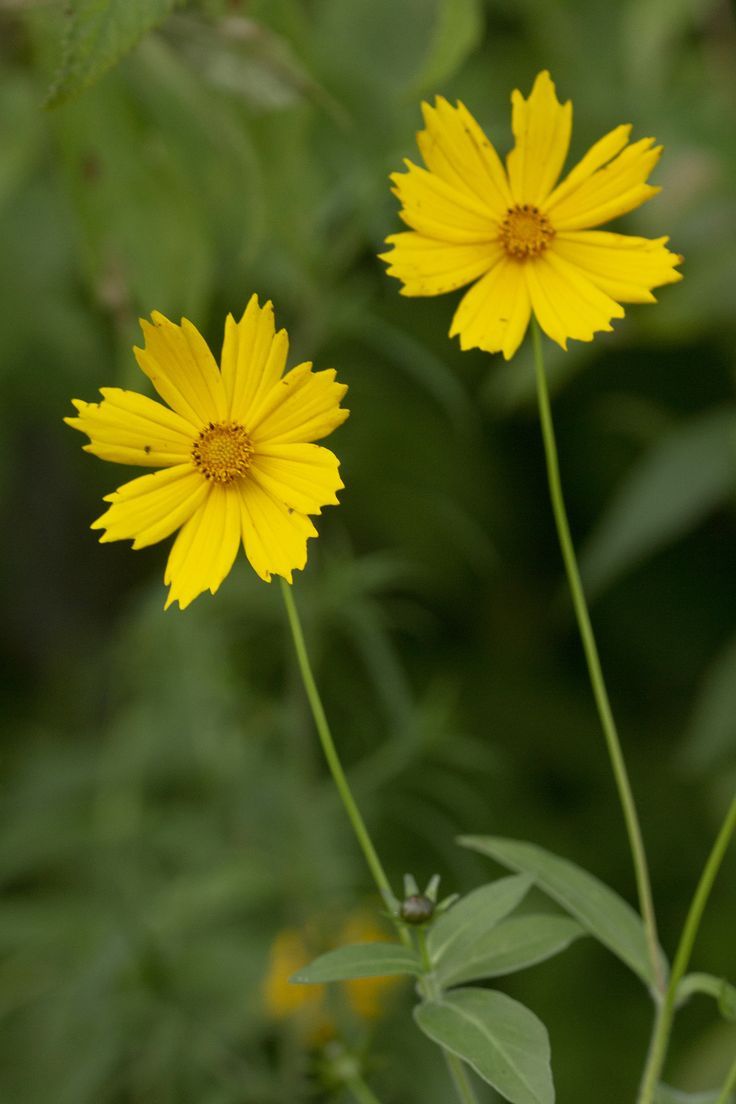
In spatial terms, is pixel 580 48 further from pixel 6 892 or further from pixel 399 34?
pixel 6 892

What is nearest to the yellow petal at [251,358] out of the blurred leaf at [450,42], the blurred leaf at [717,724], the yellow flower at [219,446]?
the yellow flower at [219,446]

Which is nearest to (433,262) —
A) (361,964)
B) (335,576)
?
(361,964)

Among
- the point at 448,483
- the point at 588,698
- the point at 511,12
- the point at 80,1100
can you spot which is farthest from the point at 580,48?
the point at 80,1100

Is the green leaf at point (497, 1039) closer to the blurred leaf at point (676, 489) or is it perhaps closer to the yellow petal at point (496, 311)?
the yellow petal at point (496, 311)

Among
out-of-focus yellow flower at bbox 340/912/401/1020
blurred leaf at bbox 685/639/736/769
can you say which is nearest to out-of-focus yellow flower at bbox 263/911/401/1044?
out-of-focus yellow flower at bbox 340/912/401/1020

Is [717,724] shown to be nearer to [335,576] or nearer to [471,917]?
[335,576]

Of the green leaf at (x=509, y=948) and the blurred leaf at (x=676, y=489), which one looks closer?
the green leaf at (x=509, y=948)
